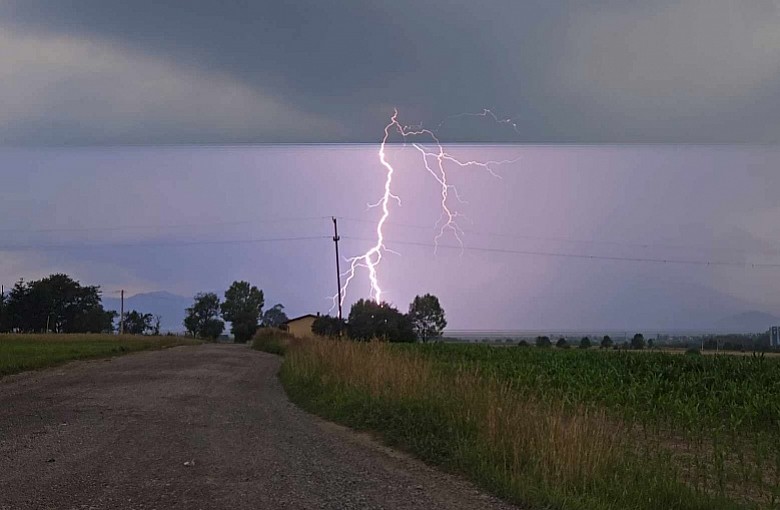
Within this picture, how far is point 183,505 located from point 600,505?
367 cm

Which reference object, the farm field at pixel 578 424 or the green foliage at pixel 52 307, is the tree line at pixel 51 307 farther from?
the farm field at pixel 578 424

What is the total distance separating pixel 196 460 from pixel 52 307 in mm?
104045

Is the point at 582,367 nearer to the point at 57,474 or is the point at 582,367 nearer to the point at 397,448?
the point at 397,448

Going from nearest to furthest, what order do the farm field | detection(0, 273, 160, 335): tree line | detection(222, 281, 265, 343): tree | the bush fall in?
the farm field → the bush → detection(0, 273, 160, 335): tree line → detection(222, 281, 265, 343): tree

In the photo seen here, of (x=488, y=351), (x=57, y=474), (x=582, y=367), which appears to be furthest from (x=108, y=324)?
(x=57, y=474)

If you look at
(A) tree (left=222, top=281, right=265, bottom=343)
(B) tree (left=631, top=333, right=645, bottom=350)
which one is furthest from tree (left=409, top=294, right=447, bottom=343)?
(A) tree (left=222, top=281, right=265, bottom=343)

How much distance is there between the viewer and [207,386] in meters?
17.2

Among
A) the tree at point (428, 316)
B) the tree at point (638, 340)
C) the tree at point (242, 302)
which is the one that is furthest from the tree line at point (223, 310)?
the tree at point (638, 340)

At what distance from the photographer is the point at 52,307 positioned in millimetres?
100125

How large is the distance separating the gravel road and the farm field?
1.58ft

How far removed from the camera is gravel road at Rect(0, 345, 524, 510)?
618 centimetres

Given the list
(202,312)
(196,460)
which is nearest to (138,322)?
(202,312)

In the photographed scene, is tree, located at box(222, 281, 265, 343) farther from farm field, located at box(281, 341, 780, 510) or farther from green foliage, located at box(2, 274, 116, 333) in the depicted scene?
farm field, located at box(281, 341, 780, 510)

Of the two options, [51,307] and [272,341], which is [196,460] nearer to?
[272,341]
